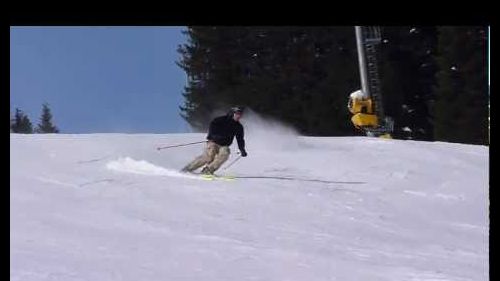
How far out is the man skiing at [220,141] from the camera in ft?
18.2

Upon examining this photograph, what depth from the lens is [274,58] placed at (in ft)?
21.3

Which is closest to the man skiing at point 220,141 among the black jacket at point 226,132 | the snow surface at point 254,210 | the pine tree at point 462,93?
the black jacket at point 226,132

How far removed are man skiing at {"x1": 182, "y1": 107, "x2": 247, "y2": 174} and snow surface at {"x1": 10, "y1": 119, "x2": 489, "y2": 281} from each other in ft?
0.37

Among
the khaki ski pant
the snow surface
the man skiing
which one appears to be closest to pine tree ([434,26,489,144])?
the snow surface

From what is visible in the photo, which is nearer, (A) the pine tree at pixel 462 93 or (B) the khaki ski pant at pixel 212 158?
(B) the khaki ski pant at pixel 212 158

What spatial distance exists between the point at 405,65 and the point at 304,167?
1.71m

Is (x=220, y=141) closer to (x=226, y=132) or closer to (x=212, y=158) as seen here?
(x=226, y=132)

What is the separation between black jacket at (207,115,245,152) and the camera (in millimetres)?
5527

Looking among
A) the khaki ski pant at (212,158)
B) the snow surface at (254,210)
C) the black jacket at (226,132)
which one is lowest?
the snow surface at (254,210)

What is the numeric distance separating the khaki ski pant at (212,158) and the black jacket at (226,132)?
8cm

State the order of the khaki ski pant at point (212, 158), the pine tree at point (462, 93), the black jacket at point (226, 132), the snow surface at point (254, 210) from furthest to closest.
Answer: the pine tree at point (462, 93), the khaki ski pant at point (212, 158), the black jacket at point (226, 132), the snow surface at point (254, 210)

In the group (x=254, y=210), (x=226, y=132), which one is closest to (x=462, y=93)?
(x=226, y=132)

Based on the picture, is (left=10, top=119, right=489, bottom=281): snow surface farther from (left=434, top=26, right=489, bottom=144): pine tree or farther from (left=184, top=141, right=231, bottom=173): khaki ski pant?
(left=434, top=26, right=489, bottom=144): pine tree

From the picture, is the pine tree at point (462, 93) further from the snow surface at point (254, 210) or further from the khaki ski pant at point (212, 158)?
the khaki ski pant at point (212, 158)
